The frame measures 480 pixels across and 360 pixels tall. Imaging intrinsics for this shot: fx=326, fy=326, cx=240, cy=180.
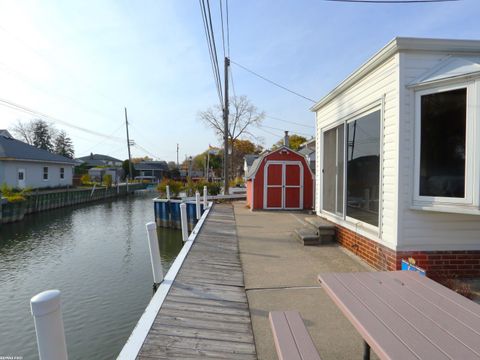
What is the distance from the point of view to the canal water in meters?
5.56

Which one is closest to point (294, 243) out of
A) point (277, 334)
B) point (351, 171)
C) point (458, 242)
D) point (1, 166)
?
point (351, 171)

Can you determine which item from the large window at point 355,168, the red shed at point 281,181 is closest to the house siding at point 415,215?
the large window at point 355,168

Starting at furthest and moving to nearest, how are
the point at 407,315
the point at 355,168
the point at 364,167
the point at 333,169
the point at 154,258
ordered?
the point at 333,169 → the point at 355,168 → the point at 364,167 → the point at 154,258 → the point at 407,315

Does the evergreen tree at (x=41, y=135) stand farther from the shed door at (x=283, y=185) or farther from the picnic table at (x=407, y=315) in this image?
the picnic table at (x=407, y=315)

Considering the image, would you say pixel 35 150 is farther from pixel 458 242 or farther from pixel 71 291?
pixel 458 242

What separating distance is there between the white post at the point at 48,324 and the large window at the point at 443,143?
14.1 ft

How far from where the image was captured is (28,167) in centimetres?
2436

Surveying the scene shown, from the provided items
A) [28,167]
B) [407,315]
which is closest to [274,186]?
[407,315]

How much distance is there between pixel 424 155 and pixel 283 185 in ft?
29.0

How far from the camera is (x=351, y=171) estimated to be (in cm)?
612

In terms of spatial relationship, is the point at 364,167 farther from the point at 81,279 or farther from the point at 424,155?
the point at 81,279

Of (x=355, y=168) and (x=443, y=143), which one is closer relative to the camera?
(x=443, y=143)

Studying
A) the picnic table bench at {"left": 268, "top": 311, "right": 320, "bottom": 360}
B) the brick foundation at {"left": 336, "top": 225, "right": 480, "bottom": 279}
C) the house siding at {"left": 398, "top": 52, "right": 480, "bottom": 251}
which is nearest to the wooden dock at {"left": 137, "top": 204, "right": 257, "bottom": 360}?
the picnic table bench at {"left": 268, "top": 311, "right": 320, "bottom": 360}

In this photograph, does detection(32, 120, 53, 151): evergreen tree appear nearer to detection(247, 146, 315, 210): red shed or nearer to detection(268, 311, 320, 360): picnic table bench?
detection(247, 146, 315, 210): red shed
